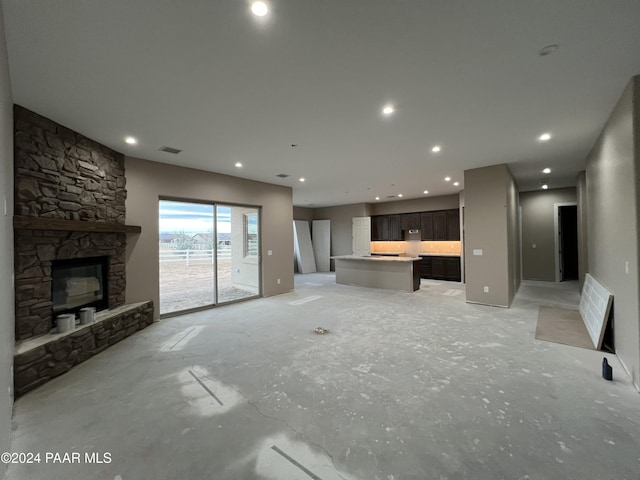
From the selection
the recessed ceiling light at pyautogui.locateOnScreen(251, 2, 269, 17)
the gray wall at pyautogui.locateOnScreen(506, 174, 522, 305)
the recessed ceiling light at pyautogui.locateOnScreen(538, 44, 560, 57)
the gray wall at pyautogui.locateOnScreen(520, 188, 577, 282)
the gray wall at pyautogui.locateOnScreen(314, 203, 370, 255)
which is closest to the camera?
the recessed ceiling light at pyautogui.locateOnScreen(251, 2, 269, 17)

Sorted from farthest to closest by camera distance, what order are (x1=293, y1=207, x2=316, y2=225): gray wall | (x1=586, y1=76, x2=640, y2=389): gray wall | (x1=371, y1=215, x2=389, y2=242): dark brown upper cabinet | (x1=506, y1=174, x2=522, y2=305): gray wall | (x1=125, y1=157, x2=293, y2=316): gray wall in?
(x1=293, y1=207, x2=316, y2=225): gray wall
(x1=371, y1=215, x2=389, y2=242): dark brown upper cabinet
(x1=506, y1=174, x2=522, y2=305): gray wall
(x1=125, y1=157, x2=293, y2=316): gray wall
(x1=586, y1=76, x2=640, y2=389): gray wall

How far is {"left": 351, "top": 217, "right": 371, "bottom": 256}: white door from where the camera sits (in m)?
10.7

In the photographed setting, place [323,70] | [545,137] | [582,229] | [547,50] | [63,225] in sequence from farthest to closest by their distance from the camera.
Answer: [582,229] < [545,137] < [63,225] < [323,70] < [547,50]

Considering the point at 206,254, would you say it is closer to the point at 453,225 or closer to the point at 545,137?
the point at 545,137

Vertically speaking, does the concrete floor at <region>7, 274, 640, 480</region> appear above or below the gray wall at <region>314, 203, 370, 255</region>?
below

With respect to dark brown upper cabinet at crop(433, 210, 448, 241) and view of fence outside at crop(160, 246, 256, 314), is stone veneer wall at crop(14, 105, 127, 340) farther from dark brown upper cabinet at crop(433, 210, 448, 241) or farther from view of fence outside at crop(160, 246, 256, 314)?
dark brown upper cabinet at crop(433, 210, 448, 241)

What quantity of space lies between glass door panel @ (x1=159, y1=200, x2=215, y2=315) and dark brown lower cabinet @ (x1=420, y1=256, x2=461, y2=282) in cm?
673

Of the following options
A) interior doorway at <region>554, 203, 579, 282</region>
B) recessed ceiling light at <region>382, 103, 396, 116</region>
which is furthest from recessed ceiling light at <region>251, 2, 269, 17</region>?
interior doorway at <region>554, 203, 579, 282</region>

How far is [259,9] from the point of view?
1.68 m

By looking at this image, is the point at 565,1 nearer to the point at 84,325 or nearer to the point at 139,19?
the point at 139,19

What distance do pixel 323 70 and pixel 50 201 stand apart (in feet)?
11.8

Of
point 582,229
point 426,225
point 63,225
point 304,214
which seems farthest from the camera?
point 304,214

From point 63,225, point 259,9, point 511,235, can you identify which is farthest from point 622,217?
point 63,225

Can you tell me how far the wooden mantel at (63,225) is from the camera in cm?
274
